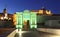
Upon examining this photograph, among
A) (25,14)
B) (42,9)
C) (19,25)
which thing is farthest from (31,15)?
(42,9)

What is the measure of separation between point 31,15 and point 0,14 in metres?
24.8

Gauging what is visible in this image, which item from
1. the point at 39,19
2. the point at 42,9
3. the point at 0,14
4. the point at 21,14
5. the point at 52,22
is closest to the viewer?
the point at 21,14

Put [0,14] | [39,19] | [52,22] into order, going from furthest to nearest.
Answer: [0,14] → [39,19] → [52,22]

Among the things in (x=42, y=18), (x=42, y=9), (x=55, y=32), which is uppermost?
(x=42, y=9)

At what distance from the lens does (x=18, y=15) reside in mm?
22422

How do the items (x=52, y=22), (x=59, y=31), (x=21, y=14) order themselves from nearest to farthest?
(x=59, y=31)
(x=21, y=14)
(x=52, y=22)

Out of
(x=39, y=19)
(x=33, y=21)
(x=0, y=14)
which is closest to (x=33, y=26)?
(x=33, y=21)

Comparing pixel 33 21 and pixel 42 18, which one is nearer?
pixel 33 21

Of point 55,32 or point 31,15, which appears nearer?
point 55,32

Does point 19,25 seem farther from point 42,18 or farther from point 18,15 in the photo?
point 42,18

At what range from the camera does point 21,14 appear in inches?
882

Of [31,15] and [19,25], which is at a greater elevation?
[31,15]

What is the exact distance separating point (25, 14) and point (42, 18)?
5.85m

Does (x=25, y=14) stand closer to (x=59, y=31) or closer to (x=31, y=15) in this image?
(x=31, y=15)
